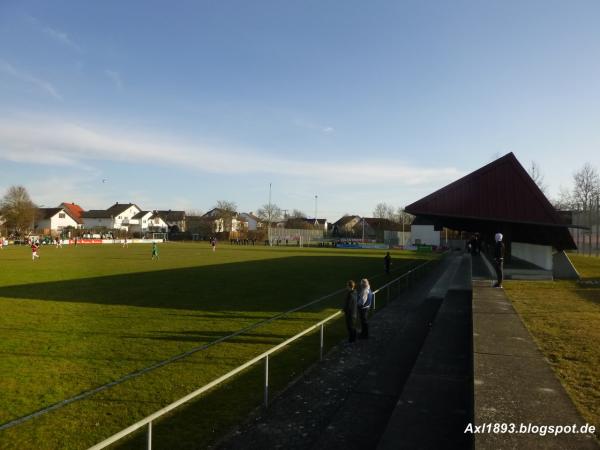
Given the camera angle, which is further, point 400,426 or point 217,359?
point 217,359

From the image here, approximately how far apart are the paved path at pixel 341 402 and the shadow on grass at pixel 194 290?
5555 millimetres

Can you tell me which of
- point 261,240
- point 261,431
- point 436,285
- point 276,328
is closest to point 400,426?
point 261,431

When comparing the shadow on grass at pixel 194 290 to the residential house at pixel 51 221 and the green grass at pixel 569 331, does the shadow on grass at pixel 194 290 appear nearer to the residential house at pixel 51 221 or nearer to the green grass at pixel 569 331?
the green grass at pixel 569 331

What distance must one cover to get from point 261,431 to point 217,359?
336cm

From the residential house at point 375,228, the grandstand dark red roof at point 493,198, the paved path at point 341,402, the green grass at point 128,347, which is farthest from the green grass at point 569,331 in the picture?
the residential house at point 375,228

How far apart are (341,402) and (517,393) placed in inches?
103

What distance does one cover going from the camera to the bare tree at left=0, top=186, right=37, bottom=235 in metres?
77.0

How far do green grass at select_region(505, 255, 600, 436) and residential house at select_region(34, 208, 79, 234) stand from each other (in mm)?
104568

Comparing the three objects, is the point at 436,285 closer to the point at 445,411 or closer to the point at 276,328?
the point at 276,328

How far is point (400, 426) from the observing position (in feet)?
16.8

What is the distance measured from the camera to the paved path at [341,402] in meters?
5.24

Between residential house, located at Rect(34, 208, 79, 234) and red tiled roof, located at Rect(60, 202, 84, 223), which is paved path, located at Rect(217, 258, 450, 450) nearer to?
residential house, located at Rect(34, 208, 79, 234)

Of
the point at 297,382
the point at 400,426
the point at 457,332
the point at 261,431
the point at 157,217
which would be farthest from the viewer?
the point at 157,217

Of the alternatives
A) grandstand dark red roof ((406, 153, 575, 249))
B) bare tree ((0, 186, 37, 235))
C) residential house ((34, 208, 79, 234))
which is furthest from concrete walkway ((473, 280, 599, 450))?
residential house ((34, 208, 79, 234))
